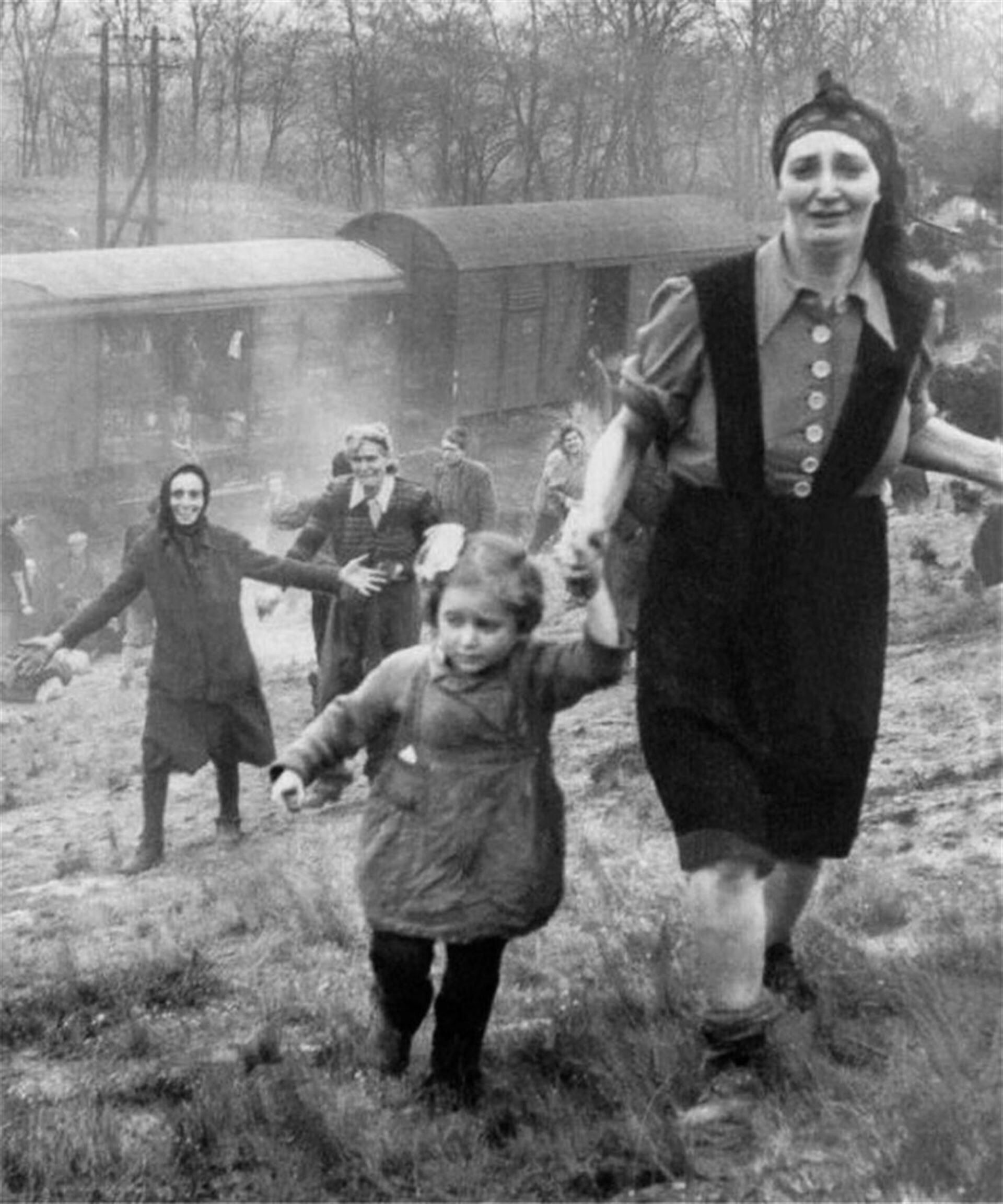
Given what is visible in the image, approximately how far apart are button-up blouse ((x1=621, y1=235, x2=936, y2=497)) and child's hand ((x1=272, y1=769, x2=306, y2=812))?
0.94 metres

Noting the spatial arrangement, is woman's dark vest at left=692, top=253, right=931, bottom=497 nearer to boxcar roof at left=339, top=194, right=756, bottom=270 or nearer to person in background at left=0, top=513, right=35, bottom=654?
person in background at left=0, top=513, right=35, bottom=654

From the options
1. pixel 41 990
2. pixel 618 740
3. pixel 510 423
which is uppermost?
pixel 41 990

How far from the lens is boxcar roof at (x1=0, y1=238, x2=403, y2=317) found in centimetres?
1972

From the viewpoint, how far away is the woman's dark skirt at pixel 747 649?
3.33 m

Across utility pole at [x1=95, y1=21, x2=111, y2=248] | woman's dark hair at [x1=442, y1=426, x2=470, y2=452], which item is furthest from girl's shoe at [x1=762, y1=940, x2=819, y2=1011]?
utility pole at [x1=95, y1=21, x2=111, y2=248]

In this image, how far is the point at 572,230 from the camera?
2623cm

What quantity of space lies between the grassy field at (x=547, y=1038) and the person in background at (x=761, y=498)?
0.24 metres

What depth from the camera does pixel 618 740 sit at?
29.0 feet

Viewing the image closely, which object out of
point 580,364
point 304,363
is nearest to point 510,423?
point 580,364

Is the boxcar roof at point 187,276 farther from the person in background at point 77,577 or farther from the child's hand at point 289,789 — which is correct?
the child's hand at point 289,789

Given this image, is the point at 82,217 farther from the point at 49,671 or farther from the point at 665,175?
the point at 49,671

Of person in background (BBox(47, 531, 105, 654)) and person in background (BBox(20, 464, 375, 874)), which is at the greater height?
person in background (BBox(20, 464, 375, 874))

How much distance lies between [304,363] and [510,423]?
13.0 feet

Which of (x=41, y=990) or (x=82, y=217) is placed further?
(x=82, y=217)
